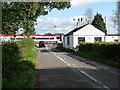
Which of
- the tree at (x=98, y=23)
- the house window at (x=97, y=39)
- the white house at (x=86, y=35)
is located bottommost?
the house window at (x=97, y=39)

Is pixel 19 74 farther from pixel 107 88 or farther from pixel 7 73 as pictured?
pixel 107 88

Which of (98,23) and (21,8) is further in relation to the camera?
(98,23)

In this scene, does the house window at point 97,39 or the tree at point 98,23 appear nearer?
the house window at point 97,39

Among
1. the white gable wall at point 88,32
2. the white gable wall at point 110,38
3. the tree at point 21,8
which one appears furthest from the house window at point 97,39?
the tree at point 21,8

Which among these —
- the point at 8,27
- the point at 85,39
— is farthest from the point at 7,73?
the point at 85,39

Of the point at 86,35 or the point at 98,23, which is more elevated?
the point at 98,23

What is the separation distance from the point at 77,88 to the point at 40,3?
4.47 meters

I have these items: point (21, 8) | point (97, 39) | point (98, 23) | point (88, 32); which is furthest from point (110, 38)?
point (21, 8)

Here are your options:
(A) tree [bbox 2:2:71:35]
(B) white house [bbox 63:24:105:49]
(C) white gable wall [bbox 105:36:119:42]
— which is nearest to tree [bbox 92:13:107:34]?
(C) white gable wall [bbox 105:36:119:42]

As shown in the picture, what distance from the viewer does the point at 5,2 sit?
17797 mm

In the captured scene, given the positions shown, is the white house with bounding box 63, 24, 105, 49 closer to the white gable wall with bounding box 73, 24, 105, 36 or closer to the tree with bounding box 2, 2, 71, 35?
the white gable wall with bounding box 73, 24, 105, 36

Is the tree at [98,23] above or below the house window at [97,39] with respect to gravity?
above

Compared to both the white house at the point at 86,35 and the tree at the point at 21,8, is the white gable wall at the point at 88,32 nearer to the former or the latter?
the white house at the point at 86,35

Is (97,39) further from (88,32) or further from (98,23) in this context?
(98,23)
